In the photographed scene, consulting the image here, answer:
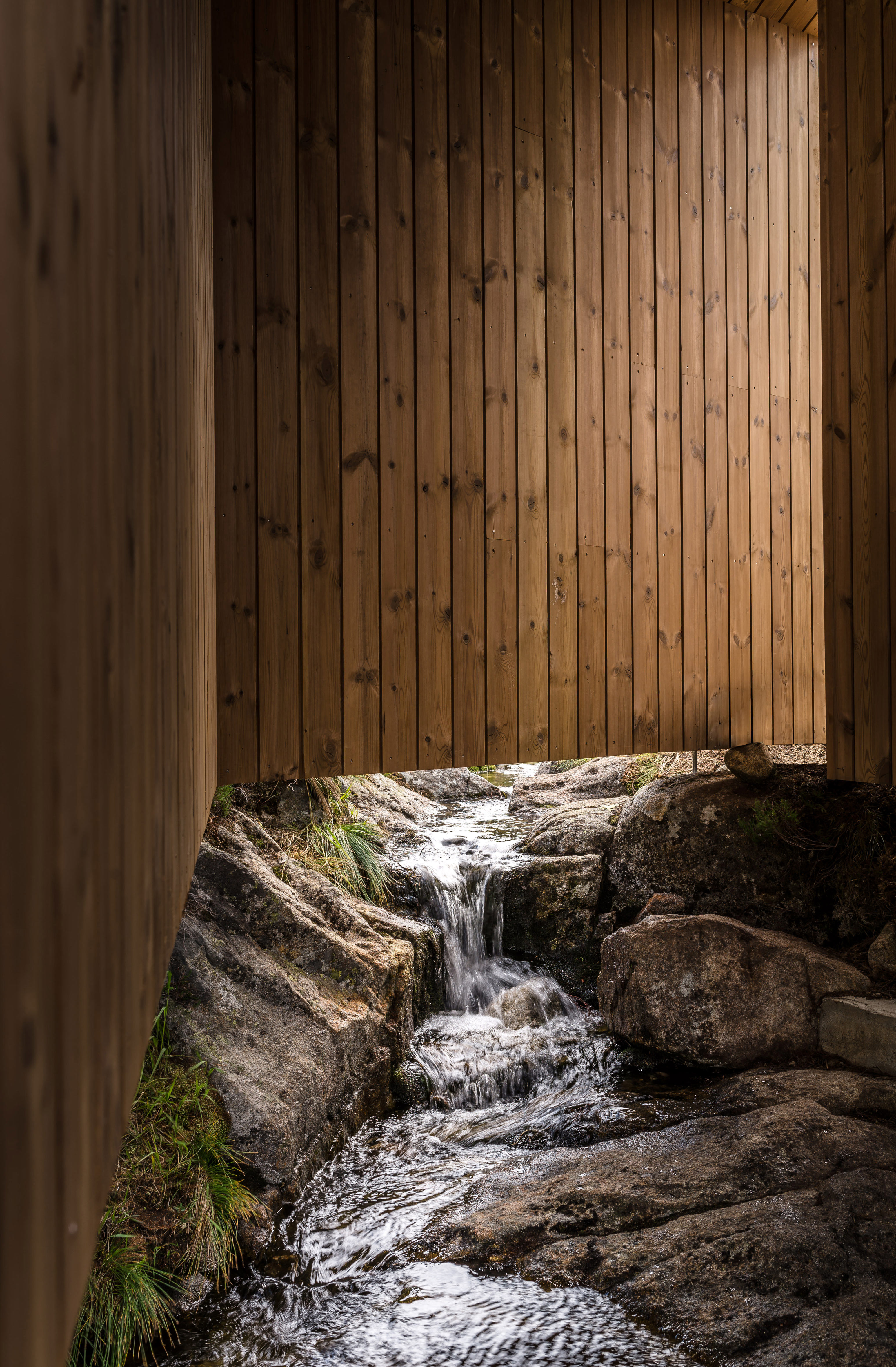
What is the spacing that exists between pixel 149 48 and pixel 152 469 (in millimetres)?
523

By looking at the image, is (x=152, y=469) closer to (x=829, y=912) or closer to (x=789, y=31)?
(x=829, y=912)

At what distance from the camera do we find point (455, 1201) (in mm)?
3359

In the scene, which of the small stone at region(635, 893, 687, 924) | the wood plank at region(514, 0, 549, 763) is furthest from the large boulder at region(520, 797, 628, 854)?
the wood plank at region(514, 0, 549, 763)

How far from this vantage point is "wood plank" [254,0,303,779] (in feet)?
10.9

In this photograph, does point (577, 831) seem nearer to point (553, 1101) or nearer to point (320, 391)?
point (553, 1101)

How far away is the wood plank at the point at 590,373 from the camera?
3.98 m

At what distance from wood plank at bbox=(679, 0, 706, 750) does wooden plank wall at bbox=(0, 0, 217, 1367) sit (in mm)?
3401

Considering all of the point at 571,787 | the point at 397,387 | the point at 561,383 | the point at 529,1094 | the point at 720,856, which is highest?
the point at 561,383

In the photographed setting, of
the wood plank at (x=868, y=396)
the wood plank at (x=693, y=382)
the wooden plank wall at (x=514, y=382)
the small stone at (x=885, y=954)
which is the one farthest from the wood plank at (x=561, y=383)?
the small stone at (x=885, y=954)

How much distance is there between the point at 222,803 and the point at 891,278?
3.71 m

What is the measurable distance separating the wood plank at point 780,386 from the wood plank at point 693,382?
17.0 inches

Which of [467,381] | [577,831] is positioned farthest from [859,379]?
[577,831]

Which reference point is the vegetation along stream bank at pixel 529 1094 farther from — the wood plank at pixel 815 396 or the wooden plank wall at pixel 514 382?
the wooden plank wall at pixel 514 382

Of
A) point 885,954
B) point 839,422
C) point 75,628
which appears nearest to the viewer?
point 75,628
